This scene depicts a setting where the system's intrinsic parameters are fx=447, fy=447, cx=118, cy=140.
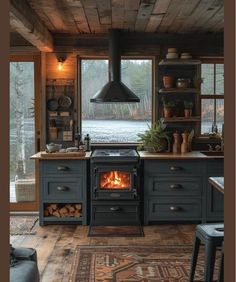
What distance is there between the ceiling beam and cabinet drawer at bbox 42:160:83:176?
1.43 metres

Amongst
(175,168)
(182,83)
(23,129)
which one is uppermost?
(182,83)

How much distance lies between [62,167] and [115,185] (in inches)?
26.4

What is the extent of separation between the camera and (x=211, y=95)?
6035 millimetres

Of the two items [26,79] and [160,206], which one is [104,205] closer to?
[160,206]

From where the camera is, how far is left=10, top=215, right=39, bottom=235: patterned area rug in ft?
16.9

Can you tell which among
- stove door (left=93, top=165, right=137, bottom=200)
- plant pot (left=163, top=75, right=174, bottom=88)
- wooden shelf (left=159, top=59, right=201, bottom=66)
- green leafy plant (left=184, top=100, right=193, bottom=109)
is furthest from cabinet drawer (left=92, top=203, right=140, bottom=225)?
wooden shelf (left=159, top=59, right=201, bottom=66)

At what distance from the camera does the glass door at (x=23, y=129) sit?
6070mm

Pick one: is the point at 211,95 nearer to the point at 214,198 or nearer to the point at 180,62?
the point at 180,62

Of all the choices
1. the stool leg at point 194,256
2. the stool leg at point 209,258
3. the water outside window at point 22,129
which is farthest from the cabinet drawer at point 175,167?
the stool leg at point 209,258

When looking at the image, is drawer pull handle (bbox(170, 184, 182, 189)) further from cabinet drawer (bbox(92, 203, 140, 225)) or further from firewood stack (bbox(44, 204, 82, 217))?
firewood stack (bbox(44, 204, 82, 217))

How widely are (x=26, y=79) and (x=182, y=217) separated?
277cm

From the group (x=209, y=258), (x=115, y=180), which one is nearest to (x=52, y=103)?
(x=115, y=180)

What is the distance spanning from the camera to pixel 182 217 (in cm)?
546

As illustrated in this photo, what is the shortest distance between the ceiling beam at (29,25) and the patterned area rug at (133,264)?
2.24 metres
